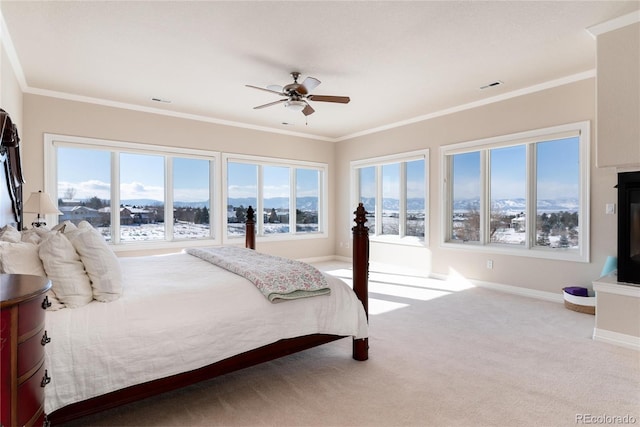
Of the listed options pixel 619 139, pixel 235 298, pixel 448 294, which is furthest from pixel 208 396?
pixel 619 139

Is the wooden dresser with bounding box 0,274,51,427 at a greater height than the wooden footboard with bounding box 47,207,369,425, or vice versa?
the wooden dresser with bounding box 0,274,51,427

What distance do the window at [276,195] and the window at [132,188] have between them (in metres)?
0.45

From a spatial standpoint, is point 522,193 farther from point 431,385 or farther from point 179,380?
point 179,380

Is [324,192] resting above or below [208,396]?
above

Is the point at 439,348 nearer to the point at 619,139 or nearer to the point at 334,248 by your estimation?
the point at 619,139

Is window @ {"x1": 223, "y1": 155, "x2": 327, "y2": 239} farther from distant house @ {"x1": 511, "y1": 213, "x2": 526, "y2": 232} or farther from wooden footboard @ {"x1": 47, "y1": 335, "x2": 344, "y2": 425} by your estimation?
wooden footboard @ {"x1": 47, "y1": 335, "x2": 344, "y2": 425}

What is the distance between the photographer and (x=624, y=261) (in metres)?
3.05

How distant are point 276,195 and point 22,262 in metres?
5.29

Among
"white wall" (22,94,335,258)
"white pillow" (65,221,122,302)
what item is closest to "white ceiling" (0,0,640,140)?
"white wall" (22,94,335,258)

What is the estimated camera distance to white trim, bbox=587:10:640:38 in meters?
2.85

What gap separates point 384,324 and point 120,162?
4.48 m

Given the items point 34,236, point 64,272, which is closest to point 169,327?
point 64,272

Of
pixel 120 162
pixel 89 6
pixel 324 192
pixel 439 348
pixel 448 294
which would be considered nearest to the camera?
pixel 89 6

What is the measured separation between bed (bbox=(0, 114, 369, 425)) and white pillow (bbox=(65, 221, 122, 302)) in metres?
0.04
